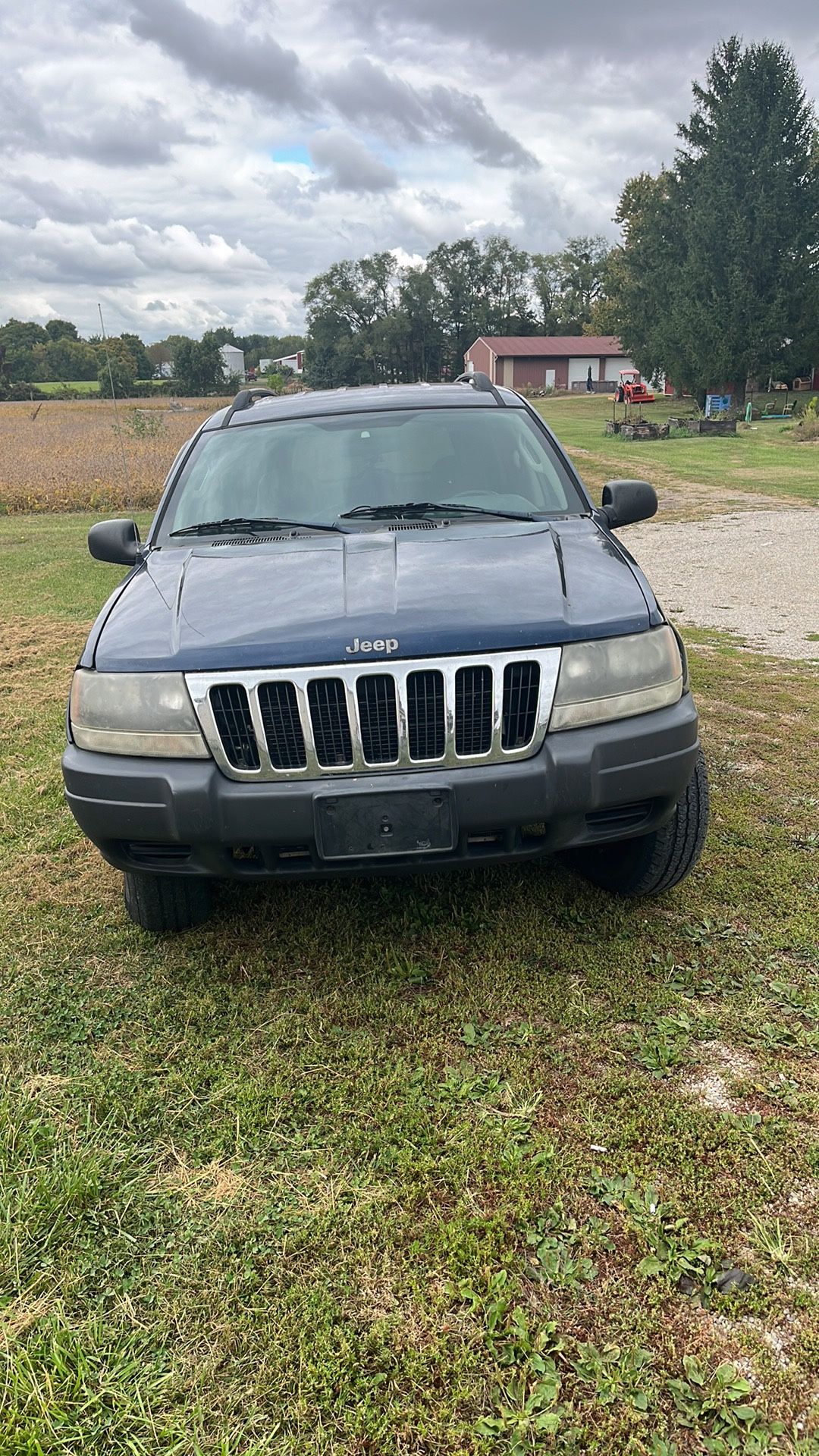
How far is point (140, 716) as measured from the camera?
2.45 metres

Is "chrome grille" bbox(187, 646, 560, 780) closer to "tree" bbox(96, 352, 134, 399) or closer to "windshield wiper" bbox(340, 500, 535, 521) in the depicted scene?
"windshield wiper" bbox(340, 500, 535, 521)

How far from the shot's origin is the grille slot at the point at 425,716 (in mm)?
2387

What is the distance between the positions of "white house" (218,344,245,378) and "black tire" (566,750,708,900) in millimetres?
78192

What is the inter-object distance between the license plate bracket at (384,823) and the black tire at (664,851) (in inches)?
26.3

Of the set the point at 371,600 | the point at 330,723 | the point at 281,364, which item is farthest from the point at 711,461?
the point at 281,364

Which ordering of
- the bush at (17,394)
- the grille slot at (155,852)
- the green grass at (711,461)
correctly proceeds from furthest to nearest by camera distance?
1. the bush at (17,394)
2. the green grass at (711,461)
3. the grille slot at (155,852)

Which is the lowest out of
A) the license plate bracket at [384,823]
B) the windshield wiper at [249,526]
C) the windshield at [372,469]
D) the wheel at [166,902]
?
the wheel at [166,902]

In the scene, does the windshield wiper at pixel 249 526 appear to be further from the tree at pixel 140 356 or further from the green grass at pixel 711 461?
the tree at pixel 140 356

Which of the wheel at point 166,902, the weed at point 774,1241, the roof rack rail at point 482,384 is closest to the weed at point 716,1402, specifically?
the weed at point 774,1241

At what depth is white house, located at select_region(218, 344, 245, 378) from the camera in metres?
75.6

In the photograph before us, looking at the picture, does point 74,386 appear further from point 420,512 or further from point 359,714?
point 359,714

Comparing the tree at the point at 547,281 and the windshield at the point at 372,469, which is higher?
the tree at the point at 547,281

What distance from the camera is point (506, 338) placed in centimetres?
6744

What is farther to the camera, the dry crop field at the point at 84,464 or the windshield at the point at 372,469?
the dry crop field at the point at 84,464
